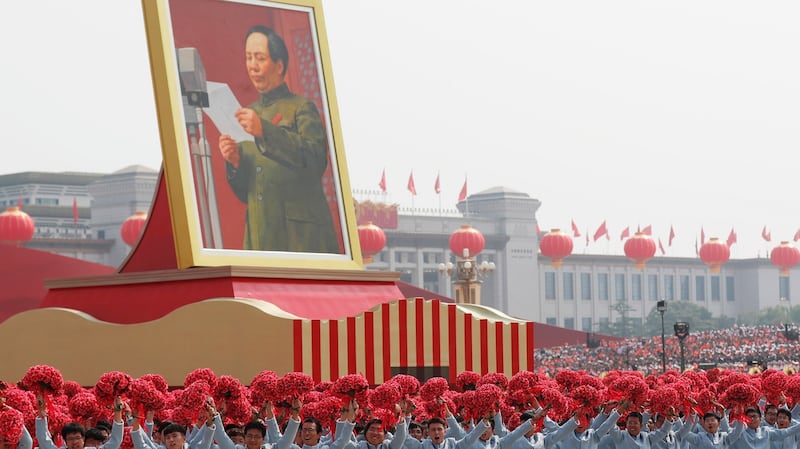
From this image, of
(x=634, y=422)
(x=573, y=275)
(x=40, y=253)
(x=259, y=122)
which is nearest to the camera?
(x=634, y=422)

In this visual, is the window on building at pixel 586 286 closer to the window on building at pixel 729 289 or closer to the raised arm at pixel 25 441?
the window on building at pixel 729 289

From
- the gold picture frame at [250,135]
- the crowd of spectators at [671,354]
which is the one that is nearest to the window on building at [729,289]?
the crowd of spectators at [671,354]

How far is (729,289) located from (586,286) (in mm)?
12826

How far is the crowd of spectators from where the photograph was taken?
4909 cm

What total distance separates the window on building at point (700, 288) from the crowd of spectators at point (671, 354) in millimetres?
39112

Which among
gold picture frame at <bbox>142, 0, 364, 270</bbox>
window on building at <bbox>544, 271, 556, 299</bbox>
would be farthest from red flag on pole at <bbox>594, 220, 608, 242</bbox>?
gold picture frame at <bbox>142, 0, 364, 270</bbox>

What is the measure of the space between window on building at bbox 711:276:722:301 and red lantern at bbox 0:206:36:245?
6267 cm

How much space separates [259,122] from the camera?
24.0 m

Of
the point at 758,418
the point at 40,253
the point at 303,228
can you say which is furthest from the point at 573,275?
the point at 758,418

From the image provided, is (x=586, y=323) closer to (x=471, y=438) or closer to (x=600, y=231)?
(x=600, y=231)

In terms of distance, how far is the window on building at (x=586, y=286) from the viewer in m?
94.3

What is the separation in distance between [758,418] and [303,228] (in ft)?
37.9

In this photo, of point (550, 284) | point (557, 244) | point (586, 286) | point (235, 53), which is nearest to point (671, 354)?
point (557, 244)

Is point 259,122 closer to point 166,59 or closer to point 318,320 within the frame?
point 166,59
